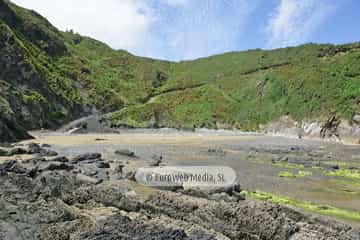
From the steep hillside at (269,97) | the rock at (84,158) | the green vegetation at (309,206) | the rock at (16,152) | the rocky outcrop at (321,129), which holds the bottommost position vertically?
the green vegetation at (309,206)

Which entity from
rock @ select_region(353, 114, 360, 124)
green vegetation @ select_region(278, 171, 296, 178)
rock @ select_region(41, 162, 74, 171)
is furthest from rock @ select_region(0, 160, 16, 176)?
rock @ select_region(353, 114, 360, 124)

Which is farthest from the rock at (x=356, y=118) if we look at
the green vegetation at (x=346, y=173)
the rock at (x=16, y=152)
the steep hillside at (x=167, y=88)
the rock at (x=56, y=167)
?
the rock at (x=56, y=167)

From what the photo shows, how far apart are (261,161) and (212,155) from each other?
16.8 feet

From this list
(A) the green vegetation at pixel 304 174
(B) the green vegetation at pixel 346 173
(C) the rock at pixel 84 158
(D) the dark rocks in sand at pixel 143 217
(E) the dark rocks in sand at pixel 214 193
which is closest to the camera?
(D) the dark rocks in sand at pixel 143 217

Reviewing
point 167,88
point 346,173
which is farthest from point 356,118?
point 167,88

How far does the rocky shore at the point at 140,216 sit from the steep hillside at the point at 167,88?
32654 mm

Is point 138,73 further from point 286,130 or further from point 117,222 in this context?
point 117,222

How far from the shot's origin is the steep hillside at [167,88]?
68750mm

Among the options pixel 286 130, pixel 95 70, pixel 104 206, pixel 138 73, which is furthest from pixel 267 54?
pixel 104 206

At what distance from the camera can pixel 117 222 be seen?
9.36m

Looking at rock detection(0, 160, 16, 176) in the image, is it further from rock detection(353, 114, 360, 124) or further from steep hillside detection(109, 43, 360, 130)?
steep hillside detection(109, 43, 360, 130)

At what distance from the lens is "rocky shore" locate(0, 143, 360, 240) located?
9078 mm

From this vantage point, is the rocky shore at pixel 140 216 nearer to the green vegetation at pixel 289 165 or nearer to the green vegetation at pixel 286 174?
the green vegetation at pixel 286 174

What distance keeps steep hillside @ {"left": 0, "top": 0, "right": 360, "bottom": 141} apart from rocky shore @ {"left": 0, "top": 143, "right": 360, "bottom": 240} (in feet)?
107
